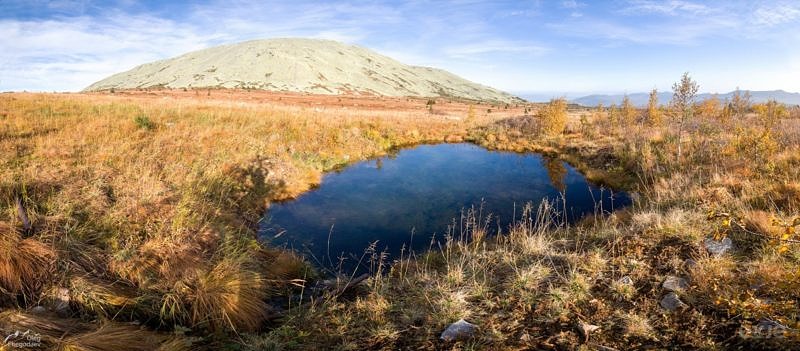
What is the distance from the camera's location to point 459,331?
4.31 meters

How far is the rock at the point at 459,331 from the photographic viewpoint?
4238 mm

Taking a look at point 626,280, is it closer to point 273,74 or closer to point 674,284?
point 674,284

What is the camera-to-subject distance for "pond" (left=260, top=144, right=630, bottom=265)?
378 inches

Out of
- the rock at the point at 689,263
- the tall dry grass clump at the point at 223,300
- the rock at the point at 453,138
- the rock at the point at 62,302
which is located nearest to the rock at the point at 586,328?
the rock at the point at 689,263

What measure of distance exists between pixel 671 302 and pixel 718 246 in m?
2.22

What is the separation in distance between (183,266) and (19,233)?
220cm

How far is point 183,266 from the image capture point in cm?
579

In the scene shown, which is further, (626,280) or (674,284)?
(626,280)

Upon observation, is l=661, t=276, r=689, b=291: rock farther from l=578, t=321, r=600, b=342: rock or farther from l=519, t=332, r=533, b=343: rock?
l=519, t=332, r=533, b=343: rock

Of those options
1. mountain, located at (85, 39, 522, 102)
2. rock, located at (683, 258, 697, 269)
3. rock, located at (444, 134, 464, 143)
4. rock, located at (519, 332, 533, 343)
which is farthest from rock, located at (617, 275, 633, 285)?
mountain, located at (85, 39, 522, 102)

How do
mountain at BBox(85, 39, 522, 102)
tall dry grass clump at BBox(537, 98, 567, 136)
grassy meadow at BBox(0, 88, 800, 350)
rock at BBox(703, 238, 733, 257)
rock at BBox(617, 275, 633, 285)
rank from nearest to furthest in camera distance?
grassy meadow at BBox(0, 88, 800, 350) < rock at BBox(617, 275, 633, 285) < rock at BBox(703, 238, 733, 257) < tall dry grass clump at BBox(537, 98, 567, 136) < mountain at BBox(85, 39, 522, 102)

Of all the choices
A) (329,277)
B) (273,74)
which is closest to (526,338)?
(329,277)

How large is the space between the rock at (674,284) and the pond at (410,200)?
14.8ft

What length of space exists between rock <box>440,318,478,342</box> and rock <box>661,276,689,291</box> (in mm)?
2707
